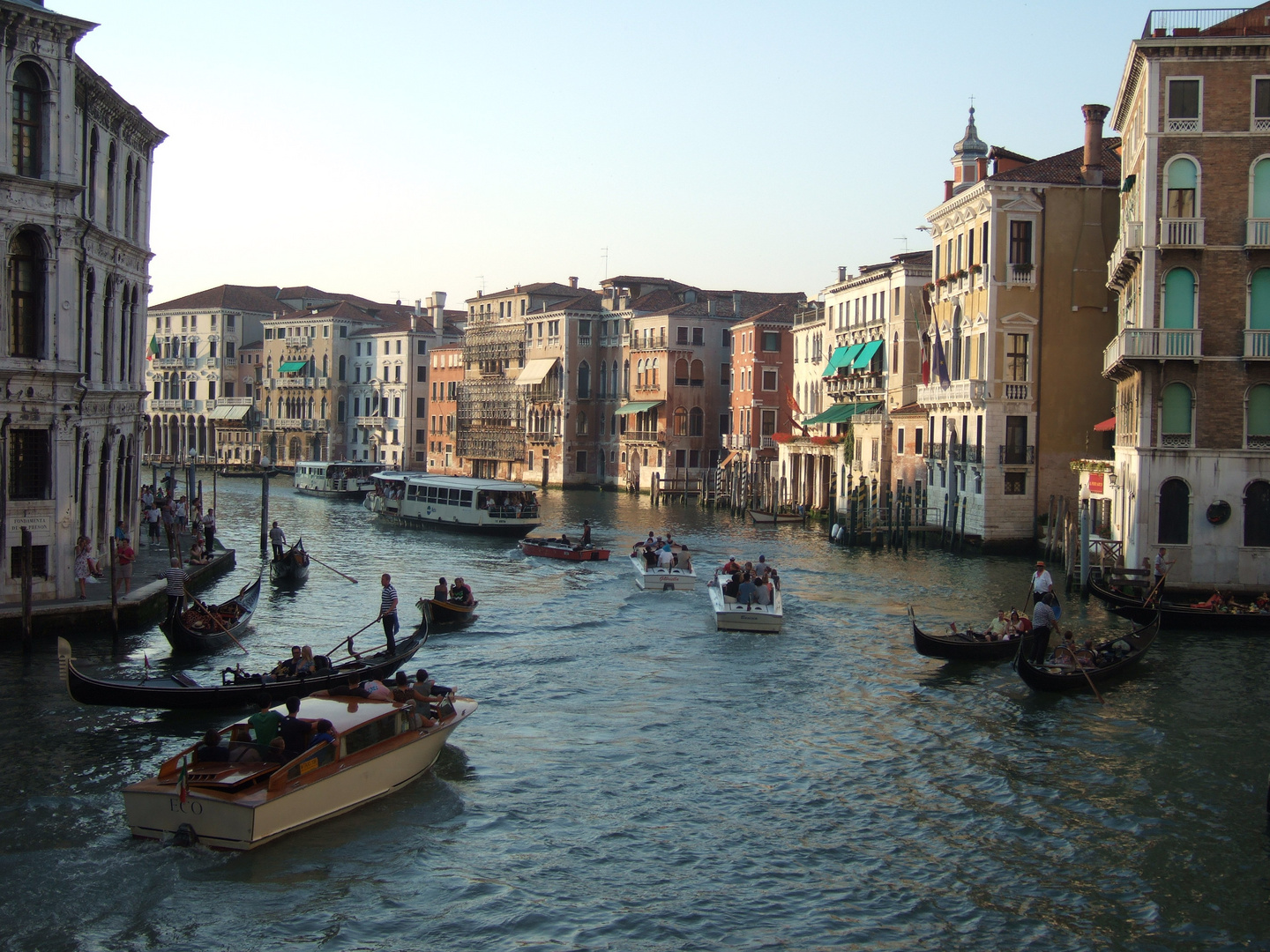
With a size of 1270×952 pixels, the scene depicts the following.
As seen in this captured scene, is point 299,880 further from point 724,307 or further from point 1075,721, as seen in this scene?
point 724,307

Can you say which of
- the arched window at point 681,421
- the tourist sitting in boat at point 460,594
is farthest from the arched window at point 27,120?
the arched window at point 681,421

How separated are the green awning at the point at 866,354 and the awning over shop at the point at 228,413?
5614 cm

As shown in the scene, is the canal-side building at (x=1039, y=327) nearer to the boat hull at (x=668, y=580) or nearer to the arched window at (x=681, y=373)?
the boat hull at (x=668, y=580)

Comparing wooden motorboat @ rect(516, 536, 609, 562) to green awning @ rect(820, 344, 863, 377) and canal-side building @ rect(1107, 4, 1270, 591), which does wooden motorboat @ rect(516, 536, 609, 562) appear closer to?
canal-side building @ rect(1107, 4, 1270, 591)

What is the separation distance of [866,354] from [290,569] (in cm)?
2621

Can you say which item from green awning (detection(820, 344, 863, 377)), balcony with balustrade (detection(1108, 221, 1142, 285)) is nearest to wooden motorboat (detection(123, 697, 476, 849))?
balcony with balustrade (detection(1108, 221, 1142, 285))

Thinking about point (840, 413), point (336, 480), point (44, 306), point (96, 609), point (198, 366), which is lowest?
point (96, 609)

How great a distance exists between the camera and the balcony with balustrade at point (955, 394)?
3744 centimetres

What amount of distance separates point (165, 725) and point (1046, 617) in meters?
12.1

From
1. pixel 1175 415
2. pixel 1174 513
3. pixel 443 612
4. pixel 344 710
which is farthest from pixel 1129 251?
pixel 344 710

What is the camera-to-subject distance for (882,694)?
19031mm

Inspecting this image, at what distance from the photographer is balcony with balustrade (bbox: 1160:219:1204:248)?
82.5ft

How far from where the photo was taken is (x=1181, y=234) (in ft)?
82.9

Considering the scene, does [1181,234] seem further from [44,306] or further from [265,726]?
[44,306]
